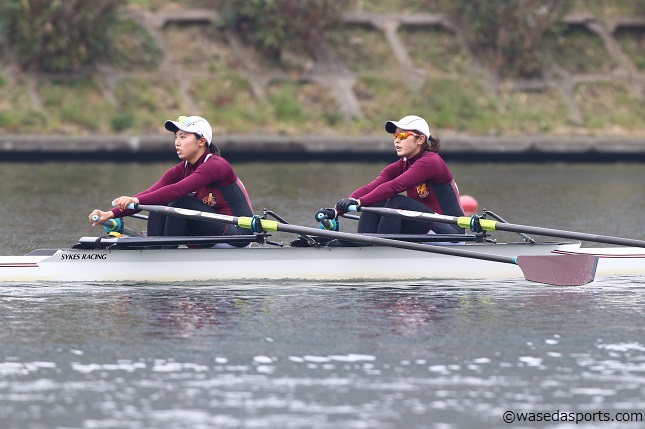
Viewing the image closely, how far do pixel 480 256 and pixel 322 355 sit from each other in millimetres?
3596

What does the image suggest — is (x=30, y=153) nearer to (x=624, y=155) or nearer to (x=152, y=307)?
(x=624, y=155)

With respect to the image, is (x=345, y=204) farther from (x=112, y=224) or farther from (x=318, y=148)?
(x=318, y=148)

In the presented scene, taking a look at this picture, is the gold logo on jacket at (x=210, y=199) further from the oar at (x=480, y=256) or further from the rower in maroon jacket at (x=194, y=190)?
the oar at (x=480, y=256)

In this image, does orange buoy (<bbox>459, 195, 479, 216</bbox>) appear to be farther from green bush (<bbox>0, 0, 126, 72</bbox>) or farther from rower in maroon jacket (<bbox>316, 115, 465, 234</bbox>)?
green bush (<bbox>0, 0, 126, 72</bbox>)

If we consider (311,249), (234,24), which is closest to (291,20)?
(234,24)

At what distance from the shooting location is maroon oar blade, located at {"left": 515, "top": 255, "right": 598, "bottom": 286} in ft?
43.2

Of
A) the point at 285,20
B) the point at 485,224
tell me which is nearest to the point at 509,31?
the point at 285,20

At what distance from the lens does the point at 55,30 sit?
32.0 meters

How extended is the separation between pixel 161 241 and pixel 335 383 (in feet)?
14.3

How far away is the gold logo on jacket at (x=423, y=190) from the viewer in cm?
1393

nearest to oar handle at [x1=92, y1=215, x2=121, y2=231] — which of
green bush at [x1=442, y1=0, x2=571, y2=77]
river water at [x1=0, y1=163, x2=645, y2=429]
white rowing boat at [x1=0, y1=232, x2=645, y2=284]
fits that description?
white rowing boat at [x1=0, y1=232, x2=645, y2=284]

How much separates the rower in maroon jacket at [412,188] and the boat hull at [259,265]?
309 mm

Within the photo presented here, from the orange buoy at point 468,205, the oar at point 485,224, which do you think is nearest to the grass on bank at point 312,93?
the orange buoy at point 468,205

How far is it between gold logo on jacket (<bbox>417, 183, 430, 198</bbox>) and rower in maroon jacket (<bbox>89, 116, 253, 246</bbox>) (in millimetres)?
1741
